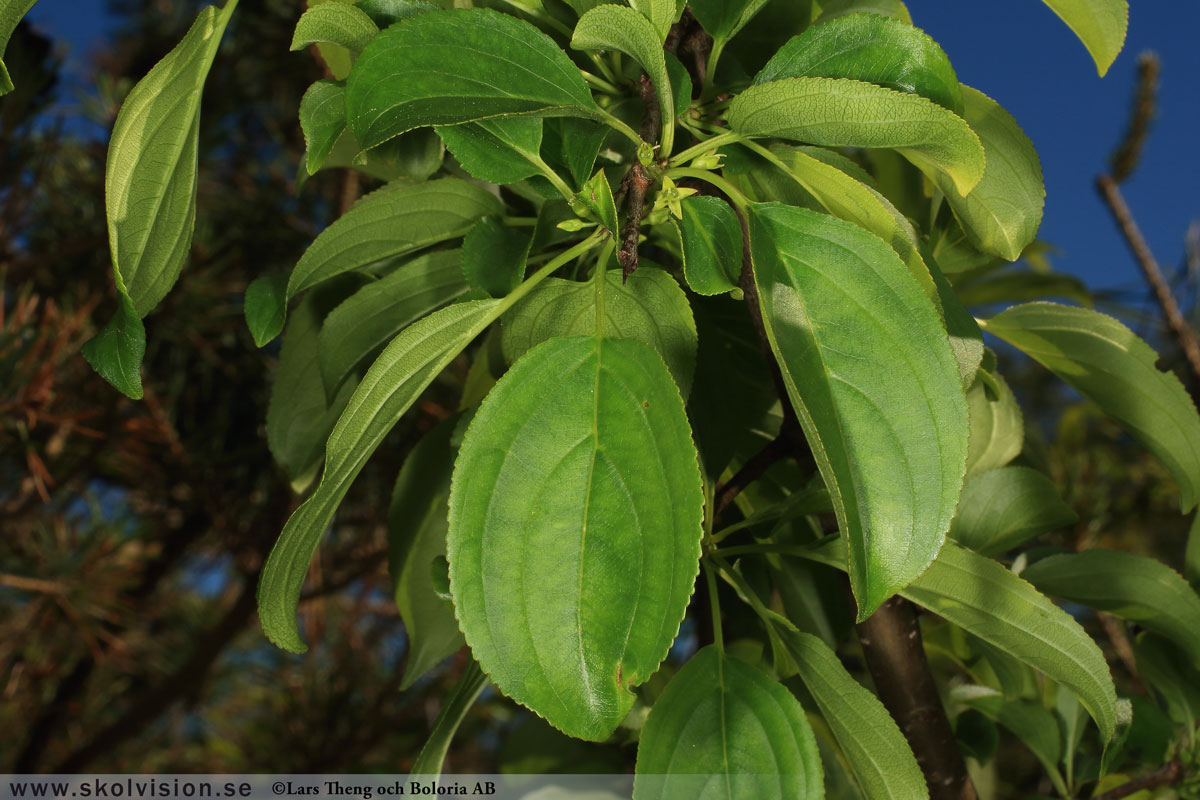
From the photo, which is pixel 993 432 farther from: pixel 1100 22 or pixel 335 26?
pixel 335 26

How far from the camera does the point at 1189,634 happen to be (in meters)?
0.35

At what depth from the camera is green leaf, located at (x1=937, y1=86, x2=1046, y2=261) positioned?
27 centimetres

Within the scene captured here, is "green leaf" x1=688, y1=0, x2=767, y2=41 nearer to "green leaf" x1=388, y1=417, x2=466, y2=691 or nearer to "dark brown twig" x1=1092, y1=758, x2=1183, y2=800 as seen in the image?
"green leaf" x1=388, y1=417, x2=466, y2=691

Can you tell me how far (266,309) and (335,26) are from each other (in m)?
0.10

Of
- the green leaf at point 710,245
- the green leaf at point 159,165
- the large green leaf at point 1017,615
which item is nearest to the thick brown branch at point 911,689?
the large green leaf at point 1017,615

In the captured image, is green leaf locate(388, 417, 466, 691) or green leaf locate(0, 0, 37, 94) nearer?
green leaf locate(0, 0, 37, 94)

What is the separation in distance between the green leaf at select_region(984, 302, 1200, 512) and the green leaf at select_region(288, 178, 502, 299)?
0.65 ft

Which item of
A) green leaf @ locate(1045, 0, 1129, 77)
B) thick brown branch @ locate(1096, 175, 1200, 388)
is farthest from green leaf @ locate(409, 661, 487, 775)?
thick brown branch @ locate(1096, 175, 1200, 388)

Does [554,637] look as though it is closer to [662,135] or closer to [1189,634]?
[662,135]

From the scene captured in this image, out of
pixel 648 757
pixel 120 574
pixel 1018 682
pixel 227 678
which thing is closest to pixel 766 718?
pixel 648 757

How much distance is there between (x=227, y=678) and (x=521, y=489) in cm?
98

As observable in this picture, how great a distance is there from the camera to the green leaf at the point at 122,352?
0.77ft

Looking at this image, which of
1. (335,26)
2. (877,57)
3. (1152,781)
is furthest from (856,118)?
(1152,781)

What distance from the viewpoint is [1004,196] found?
27 centimetres
